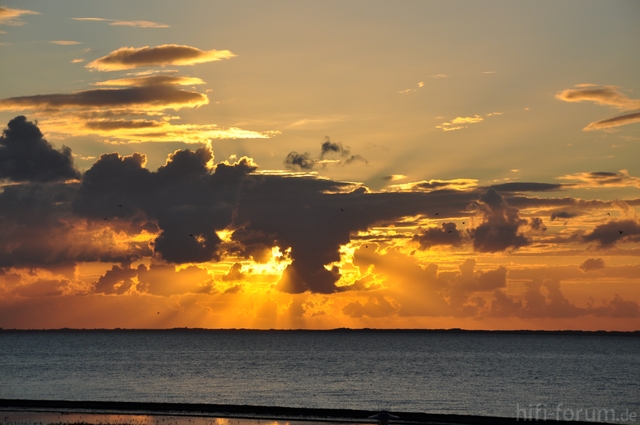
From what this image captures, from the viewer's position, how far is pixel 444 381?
397ft

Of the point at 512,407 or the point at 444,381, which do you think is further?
the point at 444,381

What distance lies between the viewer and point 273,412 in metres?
63.8

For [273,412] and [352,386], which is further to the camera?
[352,386]

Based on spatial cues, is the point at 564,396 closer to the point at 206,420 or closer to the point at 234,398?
the point at 234,398

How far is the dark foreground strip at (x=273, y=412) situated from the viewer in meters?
58.7

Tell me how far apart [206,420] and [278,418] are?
5.88 m

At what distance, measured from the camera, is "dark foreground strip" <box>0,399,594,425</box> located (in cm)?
5872

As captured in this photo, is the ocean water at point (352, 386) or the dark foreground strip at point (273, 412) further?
the ocean water at point (352, 386)

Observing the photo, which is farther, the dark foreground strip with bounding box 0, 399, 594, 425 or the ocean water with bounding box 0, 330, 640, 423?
the ocean water with bounding box 0, 330, 640, 423

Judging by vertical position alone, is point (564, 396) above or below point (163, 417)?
above

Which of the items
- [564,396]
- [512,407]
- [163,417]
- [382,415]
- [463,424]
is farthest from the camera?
[564,396]

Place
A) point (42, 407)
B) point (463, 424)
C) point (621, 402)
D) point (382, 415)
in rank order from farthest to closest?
point (621, 402)
point (42, 407)
point (463, 424)
point (382, 415)

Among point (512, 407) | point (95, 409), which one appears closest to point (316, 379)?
point (512, 407)

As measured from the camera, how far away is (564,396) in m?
103
